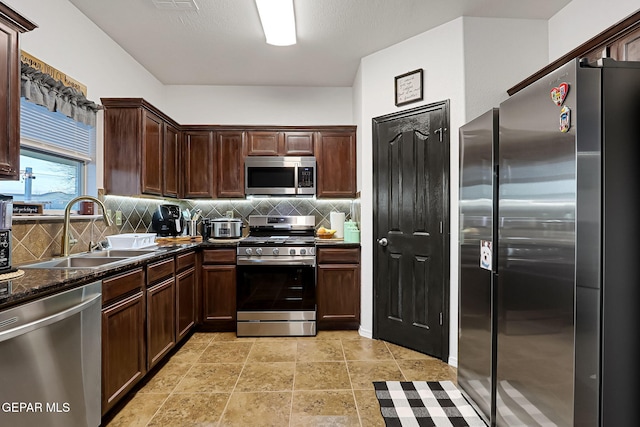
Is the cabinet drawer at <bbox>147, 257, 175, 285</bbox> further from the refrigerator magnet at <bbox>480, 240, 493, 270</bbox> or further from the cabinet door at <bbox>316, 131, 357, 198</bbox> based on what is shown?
the refrigerator magnet at <bbox>480, 240, 493, 270</bbox>

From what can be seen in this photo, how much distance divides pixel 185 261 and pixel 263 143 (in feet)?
5.40

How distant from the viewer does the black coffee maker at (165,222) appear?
11.5ft

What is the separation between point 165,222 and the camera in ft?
11.5

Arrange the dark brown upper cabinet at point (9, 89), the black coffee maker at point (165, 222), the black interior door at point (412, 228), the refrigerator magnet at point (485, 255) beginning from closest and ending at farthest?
the dark brown upper cabinet at point (9, 89), the refrigerator magnet at point (485, 255), the black interior door at point (412, 228), the black coffee maker at point (165, 222)

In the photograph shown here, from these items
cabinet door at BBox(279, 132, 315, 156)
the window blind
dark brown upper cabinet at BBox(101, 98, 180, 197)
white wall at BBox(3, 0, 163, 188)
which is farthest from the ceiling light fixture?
the window blind

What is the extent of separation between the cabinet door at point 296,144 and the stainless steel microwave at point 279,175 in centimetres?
10

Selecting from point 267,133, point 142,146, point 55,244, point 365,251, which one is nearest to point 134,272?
point 55,244

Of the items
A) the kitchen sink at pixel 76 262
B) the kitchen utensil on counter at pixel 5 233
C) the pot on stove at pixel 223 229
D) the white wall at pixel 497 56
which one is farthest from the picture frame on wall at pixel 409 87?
the kitchen utensil on counter at pixel 5 233

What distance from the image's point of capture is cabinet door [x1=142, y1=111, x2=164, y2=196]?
297 centimetres

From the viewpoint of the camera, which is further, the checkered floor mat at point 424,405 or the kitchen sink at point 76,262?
the kitchen sink at point 76,262

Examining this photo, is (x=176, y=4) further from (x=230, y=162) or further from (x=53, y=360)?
(x=53, y=360)

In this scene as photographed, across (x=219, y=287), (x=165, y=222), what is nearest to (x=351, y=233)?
(x=219, y=287)

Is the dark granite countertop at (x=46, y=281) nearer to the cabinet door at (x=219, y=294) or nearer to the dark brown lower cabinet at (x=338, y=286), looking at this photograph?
the cabinet door at (x=219, y=294)

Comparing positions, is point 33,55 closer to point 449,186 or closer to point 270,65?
point 270,65
